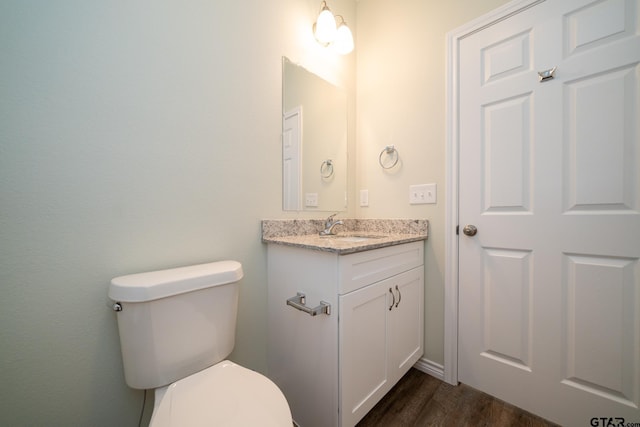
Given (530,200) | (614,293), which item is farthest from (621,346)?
(530,200)

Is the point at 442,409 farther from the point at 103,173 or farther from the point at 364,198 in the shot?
the point at 103,173

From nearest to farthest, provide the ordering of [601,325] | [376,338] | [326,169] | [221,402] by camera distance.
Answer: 1. [221,402]
2. [601,325]
3. [376,338]
4. [326,169]

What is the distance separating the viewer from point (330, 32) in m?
1.46

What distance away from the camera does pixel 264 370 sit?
50.6 inches

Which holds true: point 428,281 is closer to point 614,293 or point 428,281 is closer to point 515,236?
point 515,236

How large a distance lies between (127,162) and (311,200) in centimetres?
93

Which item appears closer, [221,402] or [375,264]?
[221,402]

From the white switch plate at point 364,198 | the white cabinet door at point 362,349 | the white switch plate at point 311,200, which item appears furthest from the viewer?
the white switch plate at point 364,198

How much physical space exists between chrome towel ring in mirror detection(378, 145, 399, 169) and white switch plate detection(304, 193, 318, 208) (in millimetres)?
524

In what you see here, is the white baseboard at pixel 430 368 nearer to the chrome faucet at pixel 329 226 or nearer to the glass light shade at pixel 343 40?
the chrome faucet at pixel 329 226

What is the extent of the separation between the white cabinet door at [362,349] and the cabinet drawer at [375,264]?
4 cm

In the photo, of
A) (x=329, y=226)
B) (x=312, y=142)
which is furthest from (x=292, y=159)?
(x=329, y=226)

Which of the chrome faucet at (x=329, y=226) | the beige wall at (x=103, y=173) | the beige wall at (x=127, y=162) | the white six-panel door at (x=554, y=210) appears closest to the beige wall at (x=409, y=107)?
the beige wall at (x=127, y=162)

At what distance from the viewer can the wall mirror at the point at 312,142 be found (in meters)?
1.39
